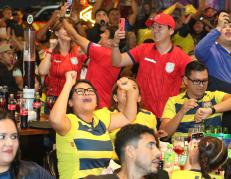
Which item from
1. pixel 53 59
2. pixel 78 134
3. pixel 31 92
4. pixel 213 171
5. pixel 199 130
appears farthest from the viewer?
pixel 53 59

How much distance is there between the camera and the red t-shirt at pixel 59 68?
754cm

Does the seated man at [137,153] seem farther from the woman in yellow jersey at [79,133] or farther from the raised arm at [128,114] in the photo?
the raised arm at [128,114]

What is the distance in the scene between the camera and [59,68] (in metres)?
7.55

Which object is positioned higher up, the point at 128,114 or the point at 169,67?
the point at 169,67

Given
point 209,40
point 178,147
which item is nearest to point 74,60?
point 209,40

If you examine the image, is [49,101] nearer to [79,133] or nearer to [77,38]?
[77,38]

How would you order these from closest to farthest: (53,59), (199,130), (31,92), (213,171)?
(213,171) → (199,130) → (31,92) → (53,59)

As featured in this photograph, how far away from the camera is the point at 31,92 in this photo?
21.8ft

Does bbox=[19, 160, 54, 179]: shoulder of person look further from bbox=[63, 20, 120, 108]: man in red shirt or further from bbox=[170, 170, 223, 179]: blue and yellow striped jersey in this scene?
bbox=[63, 20, 120, 108]: man in red shirt

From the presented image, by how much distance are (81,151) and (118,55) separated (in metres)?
2.17

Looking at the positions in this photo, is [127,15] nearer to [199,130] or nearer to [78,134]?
[199,130]

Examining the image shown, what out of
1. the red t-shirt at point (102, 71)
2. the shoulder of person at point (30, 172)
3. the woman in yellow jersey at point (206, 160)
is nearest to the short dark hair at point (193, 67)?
the red t-shirt at point (102, 71)

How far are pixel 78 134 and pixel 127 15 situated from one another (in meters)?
6.44

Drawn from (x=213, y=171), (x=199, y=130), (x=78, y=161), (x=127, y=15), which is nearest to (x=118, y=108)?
(x=199, y=130)
